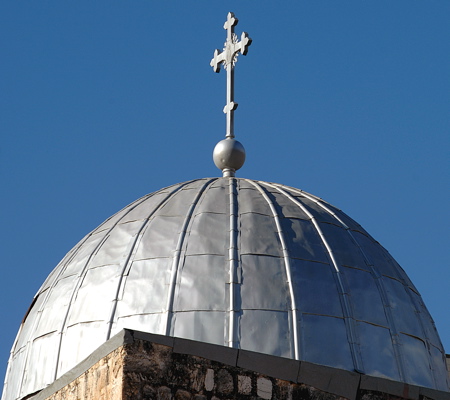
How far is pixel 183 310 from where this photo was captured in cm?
1273

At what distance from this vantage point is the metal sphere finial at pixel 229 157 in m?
16.2

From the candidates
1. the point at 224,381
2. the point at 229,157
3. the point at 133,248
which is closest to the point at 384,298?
the point at 133,248

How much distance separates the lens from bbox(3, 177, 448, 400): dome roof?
499 inches

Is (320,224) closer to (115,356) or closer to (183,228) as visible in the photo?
(183,228)

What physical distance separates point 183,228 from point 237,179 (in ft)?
6.08

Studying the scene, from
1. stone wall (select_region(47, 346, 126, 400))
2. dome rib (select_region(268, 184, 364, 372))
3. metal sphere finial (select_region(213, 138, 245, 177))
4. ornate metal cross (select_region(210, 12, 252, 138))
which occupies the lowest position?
stone wall (select_region(47, 346, 126, 400))

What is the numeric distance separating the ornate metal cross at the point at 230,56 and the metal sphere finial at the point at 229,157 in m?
0.34

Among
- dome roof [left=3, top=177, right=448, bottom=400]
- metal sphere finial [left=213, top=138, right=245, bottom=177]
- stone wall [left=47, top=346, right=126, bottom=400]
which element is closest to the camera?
stone wall [left=47, top=346, right=126, bottom=400]

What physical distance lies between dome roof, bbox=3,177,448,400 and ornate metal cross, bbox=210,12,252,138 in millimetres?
2123

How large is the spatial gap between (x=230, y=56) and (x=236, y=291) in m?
5.15

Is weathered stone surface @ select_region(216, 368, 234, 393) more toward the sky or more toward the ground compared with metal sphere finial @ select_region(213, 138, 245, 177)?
more toward the ground

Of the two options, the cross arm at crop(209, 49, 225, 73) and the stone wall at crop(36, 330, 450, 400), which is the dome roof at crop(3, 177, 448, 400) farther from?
the cross arm at crop(209, 49, 225, 73)

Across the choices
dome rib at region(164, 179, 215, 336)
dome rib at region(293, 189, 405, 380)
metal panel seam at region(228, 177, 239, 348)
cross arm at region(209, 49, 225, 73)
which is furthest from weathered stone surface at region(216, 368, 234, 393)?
cross arm at region(209, 49, 225, 73)

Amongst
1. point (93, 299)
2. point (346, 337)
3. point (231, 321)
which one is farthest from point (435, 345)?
point (93, 299)
